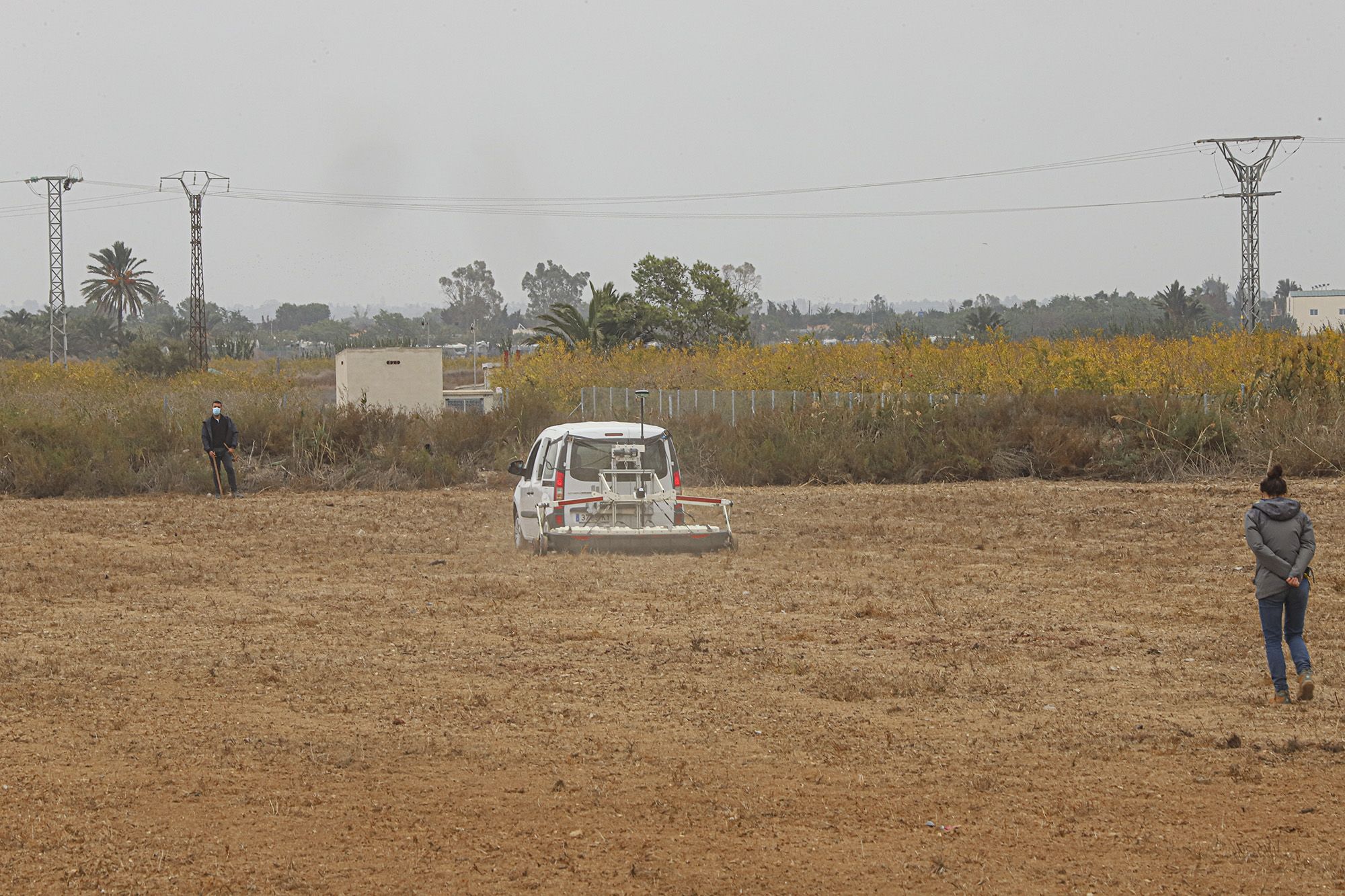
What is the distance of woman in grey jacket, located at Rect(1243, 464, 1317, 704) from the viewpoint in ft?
30.2

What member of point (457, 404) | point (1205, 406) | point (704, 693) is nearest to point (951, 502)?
point (1205, 406)

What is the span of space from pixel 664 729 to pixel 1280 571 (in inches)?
165

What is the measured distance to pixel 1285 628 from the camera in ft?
31.3

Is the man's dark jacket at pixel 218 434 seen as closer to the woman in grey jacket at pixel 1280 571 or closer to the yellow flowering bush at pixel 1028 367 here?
the yellow flowering bush at pixel 1028 367

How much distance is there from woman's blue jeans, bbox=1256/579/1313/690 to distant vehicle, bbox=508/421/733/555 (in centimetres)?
831

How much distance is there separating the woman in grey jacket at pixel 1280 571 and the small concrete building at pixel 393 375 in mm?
36796

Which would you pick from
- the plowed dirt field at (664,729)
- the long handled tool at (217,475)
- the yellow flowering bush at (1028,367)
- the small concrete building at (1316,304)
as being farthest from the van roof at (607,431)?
the small concrete building at (1316,304)

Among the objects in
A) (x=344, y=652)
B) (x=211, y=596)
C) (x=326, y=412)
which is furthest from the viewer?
(x=326, y=412)

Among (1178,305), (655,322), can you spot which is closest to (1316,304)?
(1178,305)

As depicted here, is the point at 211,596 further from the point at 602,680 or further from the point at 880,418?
the point at 880,418

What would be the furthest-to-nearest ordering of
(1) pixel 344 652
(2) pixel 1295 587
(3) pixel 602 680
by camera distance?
(1) pixel 344 652, (3) pixel 602 680, (2) pixel 1295 587

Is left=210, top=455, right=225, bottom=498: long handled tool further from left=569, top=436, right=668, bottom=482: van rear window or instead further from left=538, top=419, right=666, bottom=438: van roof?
left=569, top=436, right=668, bottom=482: van rear window

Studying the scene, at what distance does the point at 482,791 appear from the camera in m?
7.49

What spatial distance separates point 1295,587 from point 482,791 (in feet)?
18.2
